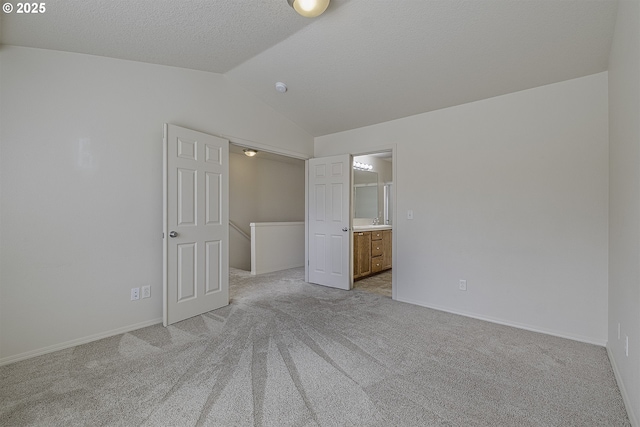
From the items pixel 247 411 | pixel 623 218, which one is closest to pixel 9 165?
pixel 247 411

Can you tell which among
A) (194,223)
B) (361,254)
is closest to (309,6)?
(194,223)

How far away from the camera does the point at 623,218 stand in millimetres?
1868

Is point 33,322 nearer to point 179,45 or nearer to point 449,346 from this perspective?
point 179,45

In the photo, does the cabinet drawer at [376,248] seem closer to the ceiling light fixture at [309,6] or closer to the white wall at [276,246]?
the white wall at [276,246]

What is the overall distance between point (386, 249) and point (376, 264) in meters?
0.46

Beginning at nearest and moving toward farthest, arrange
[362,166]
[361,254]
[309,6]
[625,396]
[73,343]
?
[625,396] < [309,6] < [73,343] < [361,254] < [362,166]

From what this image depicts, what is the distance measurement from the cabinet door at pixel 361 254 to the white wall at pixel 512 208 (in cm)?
102

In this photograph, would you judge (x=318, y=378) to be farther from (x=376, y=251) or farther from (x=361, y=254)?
(x=376, y=251)

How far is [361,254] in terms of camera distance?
15.9ft

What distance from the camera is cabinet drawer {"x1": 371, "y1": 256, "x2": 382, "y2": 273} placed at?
201 inches

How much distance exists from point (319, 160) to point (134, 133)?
2.46 m

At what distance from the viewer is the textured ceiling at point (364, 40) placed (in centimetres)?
207

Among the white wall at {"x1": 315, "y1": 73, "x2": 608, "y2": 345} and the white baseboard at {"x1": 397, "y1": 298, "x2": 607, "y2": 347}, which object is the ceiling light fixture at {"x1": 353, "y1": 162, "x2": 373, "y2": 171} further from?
the white baseboard at {"x1": 397, "y1": 298, "x2": 607, "y2": 347}

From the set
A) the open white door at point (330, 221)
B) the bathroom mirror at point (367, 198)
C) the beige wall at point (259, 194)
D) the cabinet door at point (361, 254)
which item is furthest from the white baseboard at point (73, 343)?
the bathroom mirror at point (367, 198)
